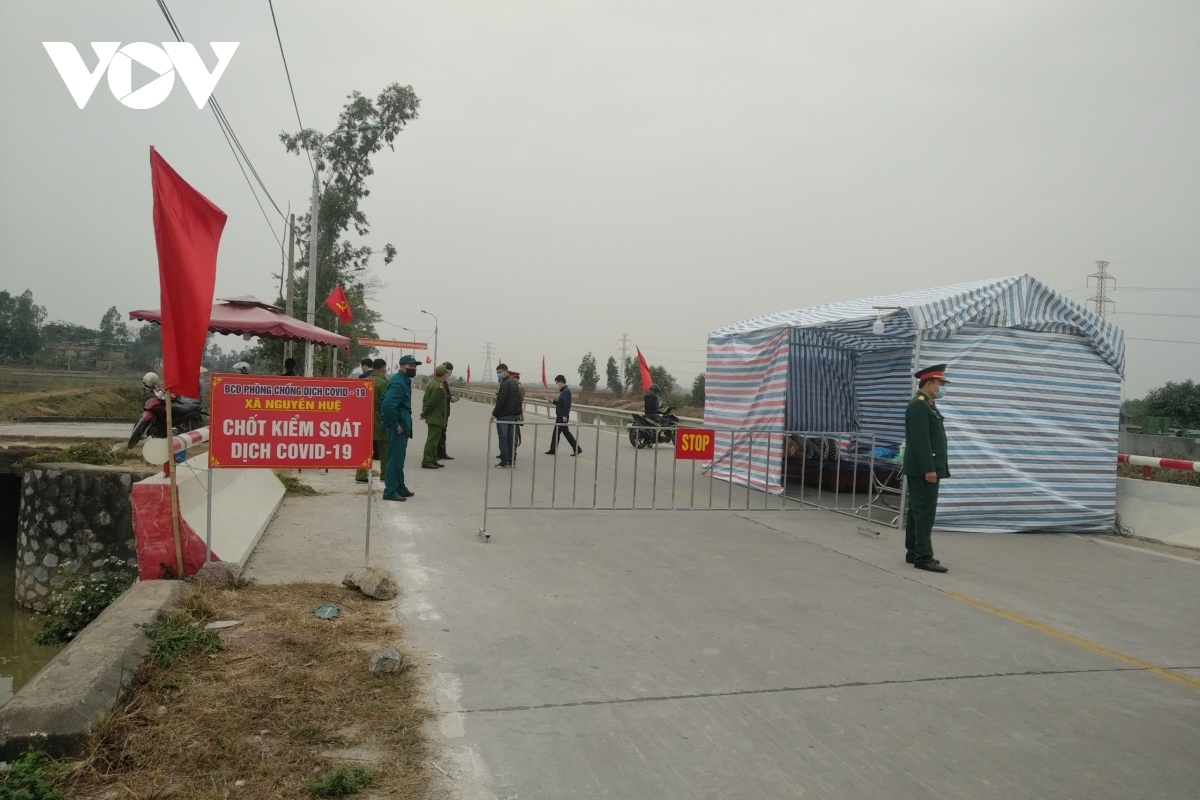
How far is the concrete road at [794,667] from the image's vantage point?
3.63 m

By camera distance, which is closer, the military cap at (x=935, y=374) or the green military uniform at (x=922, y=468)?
the green military uniform at (x=922, y=468)

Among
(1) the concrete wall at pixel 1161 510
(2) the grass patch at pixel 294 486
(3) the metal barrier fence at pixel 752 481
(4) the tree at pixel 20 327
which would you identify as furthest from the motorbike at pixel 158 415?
(4) the tree at pixel 20 327

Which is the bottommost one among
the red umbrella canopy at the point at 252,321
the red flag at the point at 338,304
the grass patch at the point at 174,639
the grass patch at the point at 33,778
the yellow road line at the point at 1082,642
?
the grass patch at the point at 33,778

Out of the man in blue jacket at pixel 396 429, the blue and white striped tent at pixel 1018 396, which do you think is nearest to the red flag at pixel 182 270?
the man in blue jacket at pixel 396 429

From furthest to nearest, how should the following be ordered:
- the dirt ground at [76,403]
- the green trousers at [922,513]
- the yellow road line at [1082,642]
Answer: the dirt ground at [76,403] < the green trousers at [922,513] < the yellow road line at [1082,642]

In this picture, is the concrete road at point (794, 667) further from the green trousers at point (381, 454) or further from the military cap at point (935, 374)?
the green trousers at point (381, 454)

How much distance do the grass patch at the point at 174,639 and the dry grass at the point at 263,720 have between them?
6 cm

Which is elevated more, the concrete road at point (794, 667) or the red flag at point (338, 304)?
the red flag at point (338, 304)

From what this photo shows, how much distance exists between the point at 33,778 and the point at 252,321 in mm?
10741

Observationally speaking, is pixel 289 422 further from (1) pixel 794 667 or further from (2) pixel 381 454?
(2) pixel 381 454

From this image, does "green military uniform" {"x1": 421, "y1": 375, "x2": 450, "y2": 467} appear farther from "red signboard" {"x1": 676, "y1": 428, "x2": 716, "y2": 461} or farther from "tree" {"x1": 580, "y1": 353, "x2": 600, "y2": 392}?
"tree" {"x1": 580, "y1": 353, "x2": 600, "y2": 392}

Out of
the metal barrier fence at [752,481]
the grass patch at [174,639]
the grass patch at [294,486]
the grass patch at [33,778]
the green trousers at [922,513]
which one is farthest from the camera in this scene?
the metal barrier fence at [752,481]

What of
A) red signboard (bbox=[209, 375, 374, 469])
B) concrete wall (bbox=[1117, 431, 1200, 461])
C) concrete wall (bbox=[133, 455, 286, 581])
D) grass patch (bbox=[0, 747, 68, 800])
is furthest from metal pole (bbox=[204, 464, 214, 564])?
concrete wall (bbox=[1117, 431, 1200, 461])

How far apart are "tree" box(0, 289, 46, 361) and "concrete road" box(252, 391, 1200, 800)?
3733 cm
